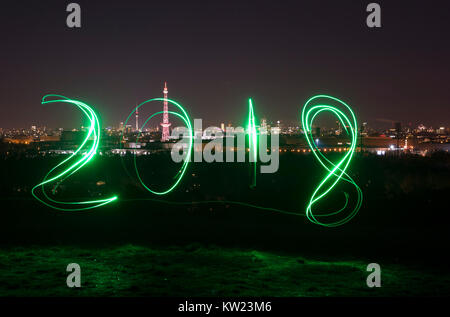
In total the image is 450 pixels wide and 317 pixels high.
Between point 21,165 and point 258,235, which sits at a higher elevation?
point 21,165

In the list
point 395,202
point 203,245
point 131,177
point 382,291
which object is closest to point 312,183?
point 395,202

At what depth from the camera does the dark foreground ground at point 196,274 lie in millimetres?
6090

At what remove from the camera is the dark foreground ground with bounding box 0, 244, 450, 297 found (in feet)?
20.0

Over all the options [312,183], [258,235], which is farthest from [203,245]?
[312,183]

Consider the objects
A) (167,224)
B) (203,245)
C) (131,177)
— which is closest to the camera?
(203,245)

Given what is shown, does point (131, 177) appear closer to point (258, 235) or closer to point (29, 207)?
point (29, 207)

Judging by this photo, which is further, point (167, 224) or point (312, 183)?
point (312, 183)

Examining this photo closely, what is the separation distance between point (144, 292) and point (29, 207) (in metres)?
9.34

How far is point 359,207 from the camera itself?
46.3ft

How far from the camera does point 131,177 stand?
68.7ft

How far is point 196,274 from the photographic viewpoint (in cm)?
694
